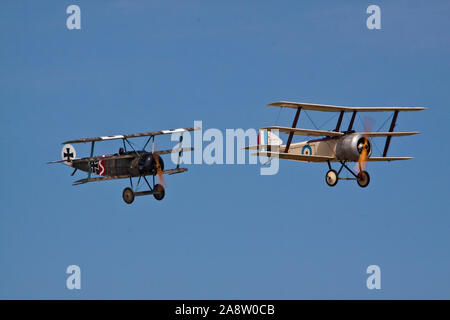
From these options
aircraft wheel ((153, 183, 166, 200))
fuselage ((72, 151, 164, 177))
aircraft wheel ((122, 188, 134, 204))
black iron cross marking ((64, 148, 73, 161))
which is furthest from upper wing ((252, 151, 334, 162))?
black iron cross marking ((64, 148, 73, 161))

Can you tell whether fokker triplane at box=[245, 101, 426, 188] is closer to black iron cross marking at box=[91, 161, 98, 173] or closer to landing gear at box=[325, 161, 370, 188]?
landing gear at box=[325, 161, 370, 188]

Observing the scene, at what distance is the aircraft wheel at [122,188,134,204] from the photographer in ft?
195

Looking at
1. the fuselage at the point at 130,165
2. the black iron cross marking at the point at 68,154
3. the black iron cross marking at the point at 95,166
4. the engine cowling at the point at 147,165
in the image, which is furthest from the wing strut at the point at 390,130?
the black iron cross marking at the point at 68,154

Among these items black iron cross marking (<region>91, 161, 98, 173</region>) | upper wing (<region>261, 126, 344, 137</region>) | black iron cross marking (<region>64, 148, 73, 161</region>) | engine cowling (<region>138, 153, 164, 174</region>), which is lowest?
engine cowling (<region>138, 153, 164, 174</region>)

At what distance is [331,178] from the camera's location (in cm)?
5934

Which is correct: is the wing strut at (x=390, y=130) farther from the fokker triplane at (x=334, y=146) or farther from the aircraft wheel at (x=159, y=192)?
the aircraft wheel at (x=159, y=192)

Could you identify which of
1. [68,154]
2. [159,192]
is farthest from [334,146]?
[68,154]

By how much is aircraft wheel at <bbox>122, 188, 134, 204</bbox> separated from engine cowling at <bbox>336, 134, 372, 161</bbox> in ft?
29.7

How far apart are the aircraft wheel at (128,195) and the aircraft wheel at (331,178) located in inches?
333

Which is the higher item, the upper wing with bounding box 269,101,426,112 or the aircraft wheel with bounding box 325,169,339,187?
the upper wing with bounding box 269,101,426,112

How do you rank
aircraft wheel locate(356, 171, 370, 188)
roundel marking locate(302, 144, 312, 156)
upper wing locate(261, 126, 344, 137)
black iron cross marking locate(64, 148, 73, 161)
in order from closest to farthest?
upper wing locate(261, 126, 344, 137), aircraft wheel locate(356, 171, 370, 188), roundel marking locate(302, 144, 312, 156), black iron cross marking locate(64, 148, 73, 161)

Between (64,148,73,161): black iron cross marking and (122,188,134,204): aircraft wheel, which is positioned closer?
(122,188,134,204): aircraft wheel

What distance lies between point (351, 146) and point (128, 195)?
982 centimetres
